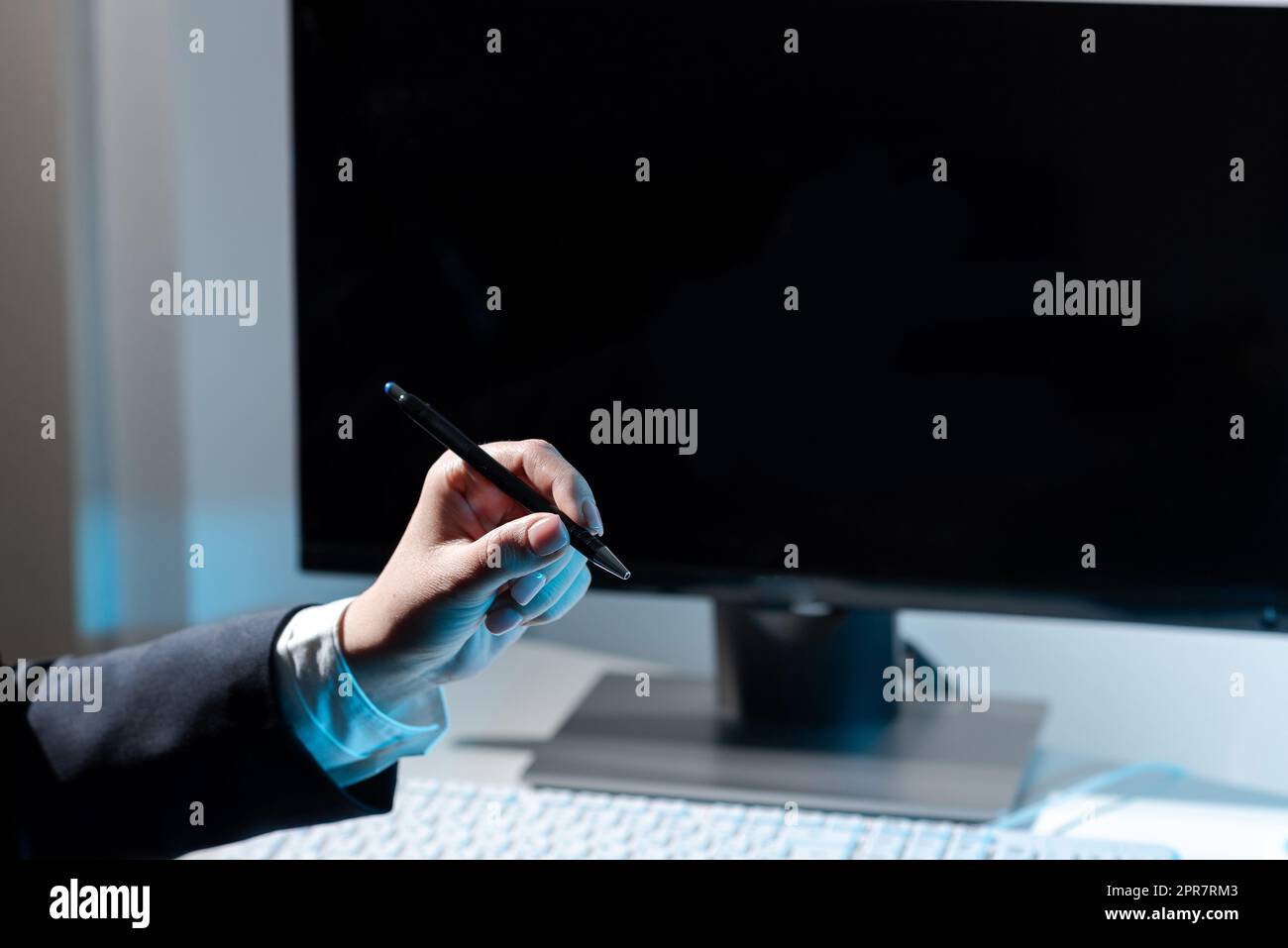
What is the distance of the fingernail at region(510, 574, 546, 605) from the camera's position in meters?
0.58

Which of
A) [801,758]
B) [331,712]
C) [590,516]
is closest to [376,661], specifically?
[331,712]

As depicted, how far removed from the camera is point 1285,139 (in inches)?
30.8

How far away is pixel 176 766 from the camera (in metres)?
0.69

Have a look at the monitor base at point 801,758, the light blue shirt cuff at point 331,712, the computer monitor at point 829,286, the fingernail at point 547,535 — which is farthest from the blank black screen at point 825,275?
the fingernail at point 547,535

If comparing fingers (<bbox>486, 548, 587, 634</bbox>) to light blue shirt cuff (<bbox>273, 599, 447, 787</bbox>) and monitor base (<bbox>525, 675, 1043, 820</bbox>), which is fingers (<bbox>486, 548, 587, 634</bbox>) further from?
monitor base (<bbox>525, 675, 1043, 820</bbox>)

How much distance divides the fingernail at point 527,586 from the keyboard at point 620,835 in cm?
20

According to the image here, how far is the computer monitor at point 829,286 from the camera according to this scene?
80 cm

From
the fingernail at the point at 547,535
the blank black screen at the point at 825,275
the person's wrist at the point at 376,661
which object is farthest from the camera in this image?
the blank black screen at the point at 825,275

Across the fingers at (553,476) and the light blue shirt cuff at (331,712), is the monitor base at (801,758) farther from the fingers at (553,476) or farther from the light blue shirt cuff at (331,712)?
the fingers at (553,476)

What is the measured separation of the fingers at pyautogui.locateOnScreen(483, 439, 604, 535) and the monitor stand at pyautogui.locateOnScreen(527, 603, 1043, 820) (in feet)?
1.04

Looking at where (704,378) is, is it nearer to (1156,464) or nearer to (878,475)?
(878,475)

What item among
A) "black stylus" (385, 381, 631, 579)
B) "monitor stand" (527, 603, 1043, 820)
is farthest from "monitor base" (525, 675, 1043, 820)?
"black stylus" (385, 381, 631, 579)

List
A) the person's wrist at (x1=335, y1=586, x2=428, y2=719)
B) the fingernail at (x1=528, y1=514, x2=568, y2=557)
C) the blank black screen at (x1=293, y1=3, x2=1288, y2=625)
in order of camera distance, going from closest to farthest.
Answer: the fingernail at (x1=528, y1=514, x2=568, y2=557)
the person's wrist at (x1=335, y1=586, x2=428, y2=719)
the blank black screen at (x1=293, y1=3, x2=1288, y2=625)
